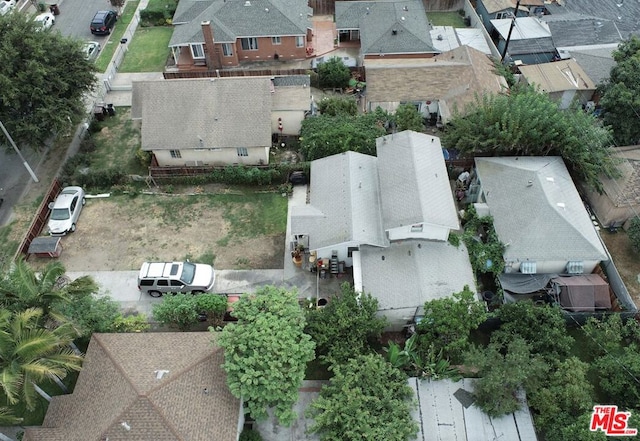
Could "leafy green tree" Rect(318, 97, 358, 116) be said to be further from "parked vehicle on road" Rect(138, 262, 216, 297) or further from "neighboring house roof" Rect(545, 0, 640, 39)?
"neighboring house roof" Rect(545, 0, 640, 39)

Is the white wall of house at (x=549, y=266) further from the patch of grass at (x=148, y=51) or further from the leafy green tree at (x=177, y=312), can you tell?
the patch of grass at (x=148, y=51)

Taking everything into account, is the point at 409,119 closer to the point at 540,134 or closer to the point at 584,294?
the point at 540,134

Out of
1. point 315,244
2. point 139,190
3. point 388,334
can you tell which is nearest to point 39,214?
point 139,190

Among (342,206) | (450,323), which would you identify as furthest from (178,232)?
(450,323)

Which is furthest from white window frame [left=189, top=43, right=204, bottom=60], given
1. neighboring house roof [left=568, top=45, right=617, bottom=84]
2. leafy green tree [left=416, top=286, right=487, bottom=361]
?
neighboring house roof [left=568, top=45, right=617, bottom=84]

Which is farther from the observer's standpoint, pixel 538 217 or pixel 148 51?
pixel 148 51

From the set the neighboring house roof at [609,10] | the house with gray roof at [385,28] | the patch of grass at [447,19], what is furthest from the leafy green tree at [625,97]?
the patch of grass at [447,19]

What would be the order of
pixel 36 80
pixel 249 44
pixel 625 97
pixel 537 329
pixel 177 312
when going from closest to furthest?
pixel 537 329
pixel 177 312
pixel 625 97
pixel 36 80
pixel 249 44
